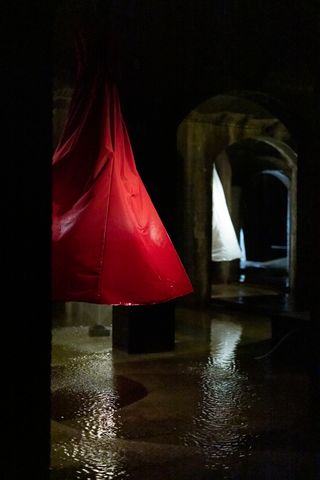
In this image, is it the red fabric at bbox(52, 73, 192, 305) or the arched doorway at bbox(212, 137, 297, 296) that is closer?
the red fabric at bbox(52, 73, 192, 305)

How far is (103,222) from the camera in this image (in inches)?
226

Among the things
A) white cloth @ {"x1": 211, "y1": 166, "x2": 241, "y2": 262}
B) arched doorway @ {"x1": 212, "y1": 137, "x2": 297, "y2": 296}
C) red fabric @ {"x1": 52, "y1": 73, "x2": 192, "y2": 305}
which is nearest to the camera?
red fabric @ {"x1": 52, "y1": 73, "x2": 192, "y2": 305}

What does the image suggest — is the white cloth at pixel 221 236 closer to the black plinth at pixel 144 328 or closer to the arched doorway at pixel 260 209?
the arched doorway at pixel 260 209

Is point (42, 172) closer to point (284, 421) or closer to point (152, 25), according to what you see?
point (284, 421)

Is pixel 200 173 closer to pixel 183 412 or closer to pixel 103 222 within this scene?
pixel 103 222

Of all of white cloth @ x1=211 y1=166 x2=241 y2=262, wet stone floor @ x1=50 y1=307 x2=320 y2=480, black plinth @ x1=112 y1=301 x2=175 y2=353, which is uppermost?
white cloth @ x1=211 y1=166 x2=241 y2=262

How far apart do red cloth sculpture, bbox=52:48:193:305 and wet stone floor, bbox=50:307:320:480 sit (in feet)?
3.68

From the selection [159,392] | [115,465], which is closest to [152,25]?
[159,392]

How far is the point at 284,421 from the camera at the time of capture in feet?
18.8

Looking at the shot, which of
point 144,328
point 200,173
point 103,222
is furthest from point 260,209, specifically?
point 103,222

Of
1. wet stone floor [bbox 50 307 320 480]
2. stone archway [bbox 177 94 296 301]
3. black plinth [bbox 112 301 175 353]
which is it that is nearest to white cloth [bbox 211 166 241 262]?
stone archway [bbox 177 94 296 301]

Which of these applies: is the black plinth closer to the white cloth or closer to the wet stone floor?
the wet stone floor

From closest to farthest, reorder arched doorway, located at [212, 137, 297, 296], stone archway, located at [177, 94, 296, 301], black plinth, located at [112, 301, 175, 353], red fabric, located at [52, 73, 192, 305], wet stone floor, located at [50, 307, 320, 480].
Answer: wet stone floor, located at [50, 307, 320, 480], red fabric, located at [52, 73, 192, 305], black plinth, located at [112, 301, 175, 353], stone archway, located at [177, 94, 296, 301], arched doorway, located at [212, 137, 297, 296]

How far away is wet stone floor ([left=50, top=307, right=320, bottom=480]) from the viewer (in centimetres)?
461
